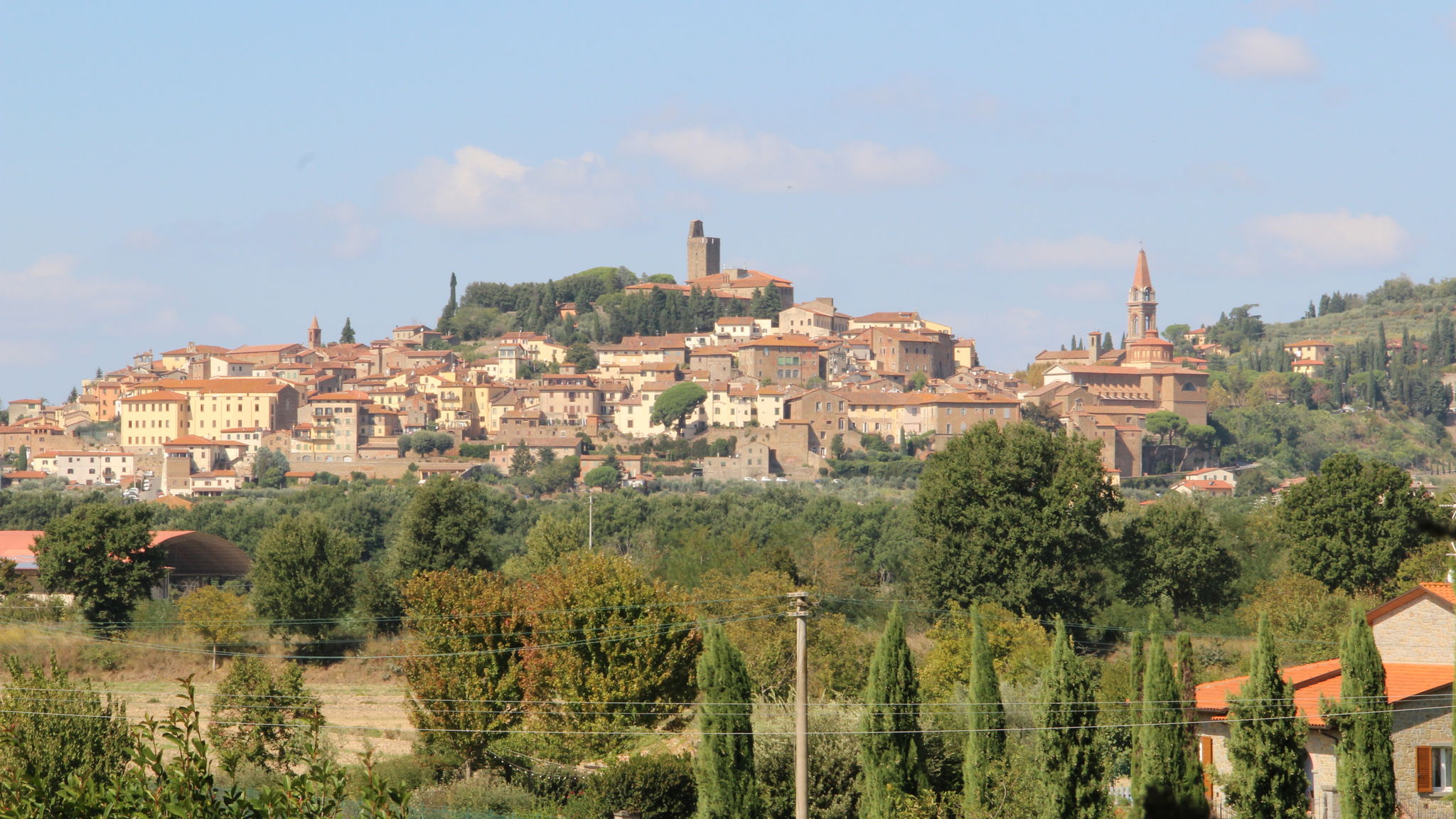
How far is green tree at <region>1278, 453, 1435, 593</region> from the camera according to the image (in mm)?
38344

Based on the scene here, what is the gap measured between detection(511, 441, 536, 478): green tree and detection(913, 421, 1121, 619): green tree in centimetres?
5831

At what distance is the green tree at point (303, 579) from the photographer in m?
38.8

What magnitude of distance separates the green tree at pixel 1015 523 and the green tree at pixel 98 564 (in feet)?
63.9

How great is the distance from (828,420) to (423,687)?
78858mm

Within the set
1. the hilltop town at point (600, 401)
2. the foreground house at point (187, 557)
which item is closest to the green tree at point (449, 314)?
the hilltop town at point (600, 401)

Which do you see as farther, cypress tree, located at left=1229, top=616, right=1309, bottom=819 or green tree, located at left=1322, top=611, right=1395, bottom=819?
cypress tree, located at left=1229, top=616, right=1309, bottom=819

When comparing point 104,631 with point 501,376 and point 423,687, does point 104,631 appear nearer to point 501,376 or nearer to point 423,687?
point 423,687

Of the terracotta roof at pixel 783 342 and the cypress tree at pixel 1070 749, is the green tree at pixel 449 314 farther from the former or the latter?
the cypress tree at pixel 1070 749

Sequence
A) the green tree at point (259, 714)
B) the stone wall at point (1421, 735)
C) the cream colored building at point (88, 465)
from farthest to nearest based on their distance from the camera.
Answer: the cream colored building at point (88, 465), the green tree at point (259, 714), the stone wall at point (1421, 735)

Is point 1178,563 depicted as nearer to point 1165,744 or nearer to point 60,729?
point 1165,744

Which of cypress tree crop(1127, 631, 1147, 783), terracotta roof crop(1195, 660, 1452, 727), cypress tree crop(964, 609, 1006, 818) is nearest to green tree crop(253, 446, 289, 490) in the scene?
cypress tree crop(1127, 631, 1147, 783)

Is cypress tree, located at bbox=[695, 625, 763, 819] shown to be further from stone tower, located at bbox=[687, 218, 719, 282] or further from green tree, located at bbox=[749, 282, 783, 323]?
stone tower, located at bbox=[687, 218, 719, 282]

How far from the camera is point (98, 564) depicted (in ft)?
132

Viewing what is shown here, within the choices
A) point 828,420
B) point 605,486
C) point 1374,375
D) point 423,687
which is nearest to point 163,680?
point 423,687
